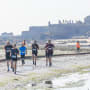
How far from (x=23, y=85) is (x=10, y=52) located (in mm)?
4635

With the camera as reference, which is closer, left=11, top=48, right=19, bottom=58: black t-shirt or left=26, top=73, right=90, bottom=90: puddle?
left=26, top=73, right=90, bottom=90: puddle

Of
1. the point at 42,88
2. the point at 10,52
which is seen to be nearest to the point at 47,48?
the point at 10,52

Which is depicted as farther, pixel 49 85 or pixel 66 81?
pixel 66 81

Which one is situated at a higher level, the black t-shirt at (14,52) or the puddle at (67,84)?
the black t-shirt at (14,52)

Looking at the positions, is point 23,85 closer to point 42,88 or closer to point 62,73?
point 42,88

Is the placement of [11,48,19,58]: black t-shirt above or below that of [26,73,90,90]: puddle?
above

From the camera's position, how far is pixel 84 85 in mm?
10812

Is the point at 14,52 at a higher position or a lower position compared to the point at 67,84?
higher

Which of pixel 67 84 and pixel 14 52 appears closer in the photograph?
pixel 67 84

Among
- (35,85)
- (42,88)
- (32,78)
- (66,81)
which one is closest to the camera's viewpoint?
(42,88)

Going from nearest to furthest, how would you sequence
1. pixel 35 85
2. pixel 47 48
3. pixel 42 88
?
1. pixel 42 88
2. pixel 35 85
3. pixel 47 48

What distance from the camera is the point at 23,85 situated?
36.1 feet

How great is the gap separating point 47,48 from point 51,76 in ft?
15.0

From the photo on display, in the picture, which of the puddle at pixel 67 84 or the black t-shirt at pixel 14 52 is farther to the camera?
the black t-shirt at pixel 14 52
